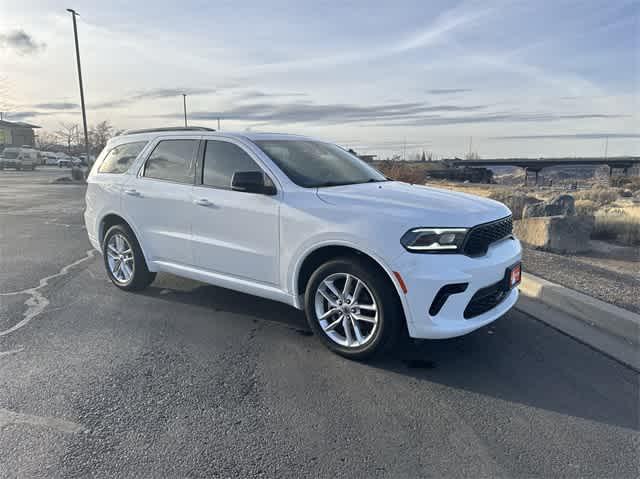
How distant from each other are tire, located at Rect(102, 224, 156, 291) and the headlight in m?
3.28

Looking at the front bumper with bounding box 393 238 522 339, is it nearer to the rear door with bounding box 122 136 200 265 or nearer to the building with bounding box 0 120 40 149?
the rear door with bounding box 122 136 200 265

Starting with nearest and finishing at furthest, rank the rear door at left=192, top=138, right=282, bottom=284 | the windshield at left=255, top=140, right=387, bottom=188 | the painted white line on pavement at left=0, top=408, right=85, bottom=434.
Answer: the painted white line on pavement at left=0, top=408, right=85, bottom=434
the rear door at left=192, top=138, right=282, bottom=284
the windshield at left=255, top=140, right=387, bottom=188

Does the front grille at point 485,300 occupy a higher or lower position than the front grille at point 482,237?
lower

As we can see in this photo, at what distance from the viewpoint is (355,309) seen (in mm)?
3666

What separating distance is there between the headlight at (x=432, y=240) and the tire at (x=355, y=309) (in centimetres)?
35

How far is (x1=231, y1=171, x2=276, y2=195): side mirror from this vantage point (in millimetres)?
3873

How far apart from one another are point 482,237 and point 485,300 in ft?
1.63

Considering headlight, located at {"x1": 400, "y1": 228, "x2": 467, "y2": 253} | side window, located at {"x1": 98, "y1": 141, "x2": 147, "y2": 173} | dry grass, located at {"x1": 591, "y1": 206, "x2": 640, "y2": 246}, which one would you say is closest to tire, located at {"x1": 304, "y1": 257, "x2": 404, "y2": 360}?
headlight, located at {"x1": 400, "y1": 228, "x2": 467, "y2": 253}

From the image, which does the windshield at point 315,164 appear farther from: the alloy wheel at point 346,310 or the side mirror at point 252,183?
the alloy wheel at point 346,310

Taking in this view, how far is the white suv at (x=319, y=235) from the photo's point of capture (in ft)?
11.0

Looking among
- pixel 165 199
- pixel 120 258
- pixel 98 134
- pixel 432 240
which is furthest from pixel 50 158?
pixel 432 240

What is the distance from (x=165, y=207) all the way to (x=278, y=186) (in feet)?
5.01

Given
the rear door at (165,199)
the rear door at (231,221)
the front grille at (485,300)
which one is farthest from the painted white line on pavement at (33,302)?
the front grille at (485,300)

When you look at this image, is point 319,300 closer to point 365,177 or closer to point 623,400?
point 365,177
